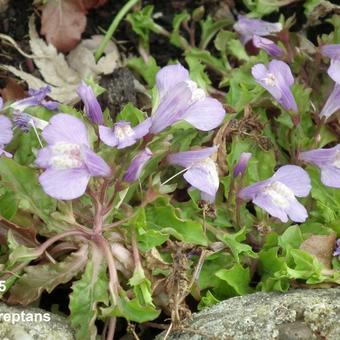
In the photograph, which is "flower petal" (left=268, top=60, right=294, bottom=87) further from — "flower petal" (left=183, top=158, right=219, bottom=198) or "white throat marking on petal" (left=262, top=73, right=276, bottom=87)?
"flower petal" (left=183, top=158, right=219, bottom=198)

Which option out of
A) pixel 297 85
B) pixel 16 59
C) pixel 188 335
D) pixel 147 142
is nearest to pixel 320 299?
pixel 188 335

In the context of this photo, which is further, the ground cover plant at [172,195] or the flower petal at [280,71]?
the flower petal at [280,71]

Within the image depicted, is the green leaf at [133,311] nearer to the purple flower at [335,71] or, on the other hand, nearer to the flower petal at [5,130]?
the flower petal at [5,130]

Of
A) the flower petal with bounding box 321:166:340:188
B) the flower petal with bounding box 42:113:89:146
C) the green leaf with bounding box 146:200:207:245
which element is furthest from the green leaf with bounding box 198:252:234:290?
the flower petal with bounding box 42:113:89:146

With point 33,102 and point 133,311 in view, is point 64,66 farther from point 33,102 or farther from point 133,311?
point 133,311

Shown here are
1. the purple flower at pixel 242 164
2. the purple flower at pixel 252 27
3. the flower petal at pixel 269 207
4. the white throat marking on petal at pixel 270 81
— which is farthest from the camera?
the purple flower at pixel 252 27

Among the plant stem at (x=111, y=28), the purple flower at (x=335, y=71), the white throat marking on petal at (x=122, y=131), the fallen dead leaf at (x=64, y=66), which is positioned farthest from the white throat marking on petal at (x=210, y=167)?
the plant stem at (x=111, y=28)

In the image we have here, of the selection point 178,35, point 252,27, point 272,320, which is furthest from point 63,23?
point 272,320

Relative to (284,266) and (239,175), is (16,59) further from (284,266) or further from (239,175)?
Answer: (284,266)
